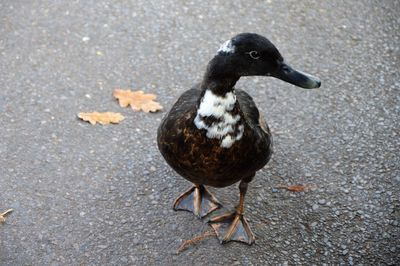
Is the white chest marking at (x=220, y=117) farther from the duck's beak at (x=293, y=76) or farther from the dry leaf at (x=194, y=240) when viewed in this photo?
the dry leaf at (x=194, y=240)

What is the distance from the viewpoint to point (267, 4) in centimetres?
532

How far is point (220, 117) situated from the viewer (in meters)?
3.07

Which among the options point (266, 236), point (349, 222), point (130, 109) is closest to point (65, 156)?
point (130, 109)

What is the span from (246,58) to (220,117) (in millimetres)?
320

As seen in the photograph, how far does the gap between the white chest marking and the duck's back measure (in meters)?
0.02

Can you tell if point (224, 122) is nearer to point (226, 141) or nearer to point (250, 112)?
point (226, 141)

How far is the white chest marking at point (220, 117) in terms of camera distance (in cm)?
306

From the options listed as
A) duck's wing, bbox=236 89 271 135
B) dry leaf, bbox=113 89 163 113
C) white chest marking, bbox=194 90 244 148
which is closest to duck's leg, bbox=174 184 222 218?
duck's wing, bbox=236 89 271 135

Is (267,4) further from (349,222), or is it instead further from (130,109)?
(349,222)

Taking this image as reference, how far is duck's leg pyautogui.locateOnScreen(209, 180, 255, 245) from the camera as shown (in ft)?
11.5

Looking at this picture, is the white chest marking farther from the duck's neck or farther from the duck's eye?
the duck's eye

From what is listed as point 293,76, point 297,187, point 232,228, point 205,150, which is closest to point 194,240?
point 232,228

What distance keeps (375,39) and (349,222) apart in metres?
1.99

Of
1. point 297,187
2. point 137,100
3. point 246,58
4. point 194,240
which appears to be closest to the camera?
point 246,58
